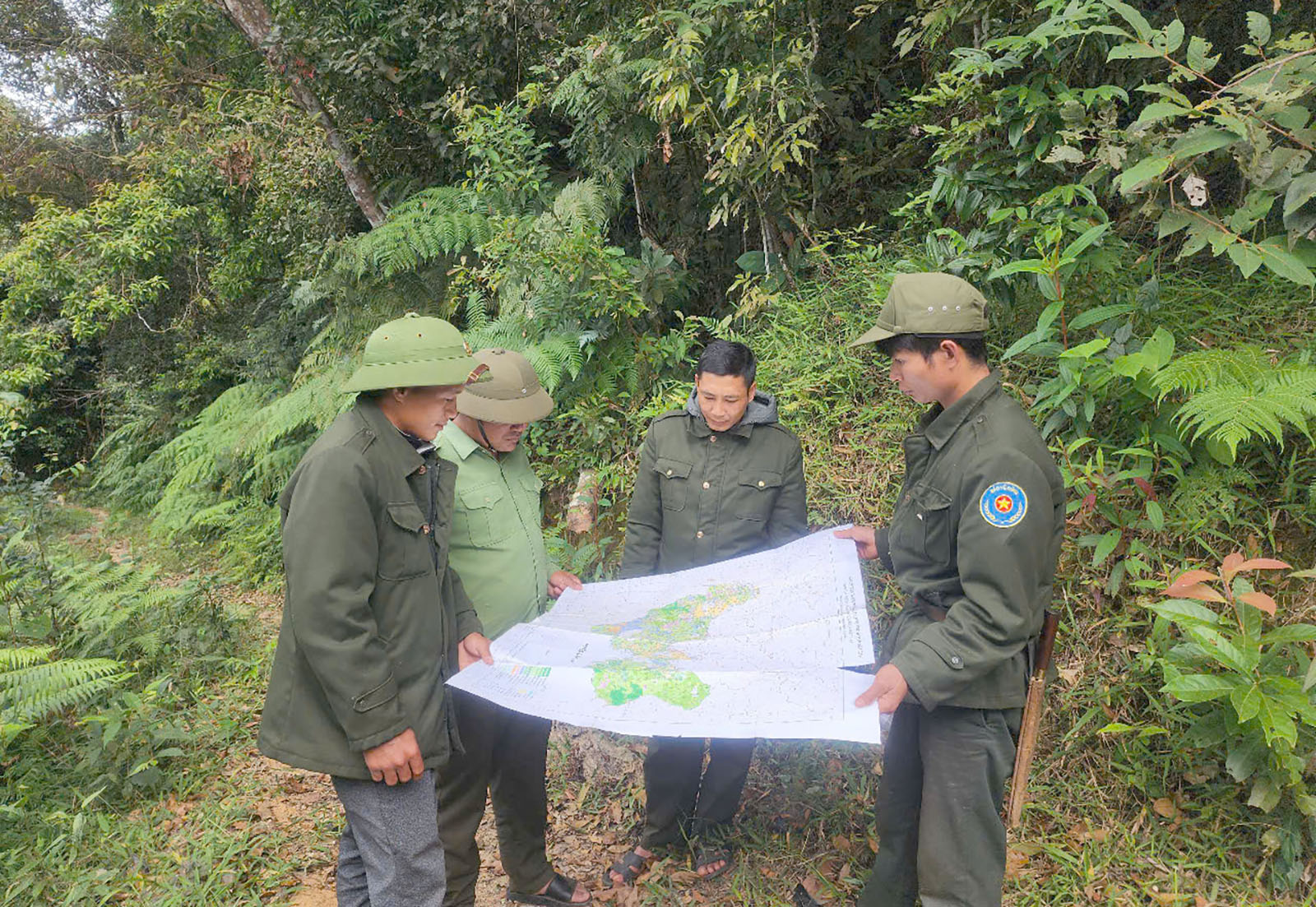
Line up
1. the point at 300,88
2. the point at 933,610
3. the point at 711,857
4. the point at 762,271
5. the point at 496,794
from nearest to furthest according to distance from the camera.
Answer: the point at 933,610 → the point at 496,794 → the point at 711,857 → the point at 762,271 → the point at 300,88

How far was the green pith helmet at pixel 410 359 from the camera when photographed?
2.01m

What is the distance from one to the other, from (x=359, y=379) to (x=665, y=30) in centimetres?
366

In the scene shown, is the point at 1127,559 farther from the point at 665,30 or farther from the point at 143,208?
the point at 143,208

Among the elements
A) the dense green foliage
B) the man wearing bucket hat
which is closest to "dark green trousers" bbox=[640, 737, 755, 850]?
→ the man wearing bucket hat

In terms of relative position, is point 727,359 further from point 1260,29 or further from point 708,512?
point 1260,29

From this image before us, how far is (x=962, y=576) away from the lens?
2.03 metres

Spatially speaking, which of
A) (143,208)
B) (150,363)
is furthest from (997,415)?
(150,363)

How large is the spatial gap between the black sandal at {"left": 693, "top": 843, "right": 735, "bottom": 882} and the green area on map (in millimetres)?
1236

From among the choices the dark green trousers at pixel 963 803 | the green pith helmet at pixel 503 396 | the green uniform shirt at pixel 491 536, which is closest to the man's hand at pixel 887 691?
the dark green trousers at pixel 963 803

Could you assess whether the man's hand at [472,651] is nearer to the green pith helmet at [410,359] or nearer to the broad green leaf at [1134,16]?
the green pith helmet at [410,359]

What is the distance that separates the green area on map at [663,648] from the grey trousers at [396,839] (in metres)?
0.59

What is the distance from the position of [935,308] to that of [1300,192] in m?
1.60

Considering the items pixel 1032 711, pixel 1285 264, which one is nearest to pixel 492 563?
pixel 1032 711

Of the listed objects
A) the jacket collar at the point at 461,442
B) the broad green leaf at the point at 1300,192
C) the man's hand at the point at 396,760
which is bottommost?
the man's hand at the point at 396,760
